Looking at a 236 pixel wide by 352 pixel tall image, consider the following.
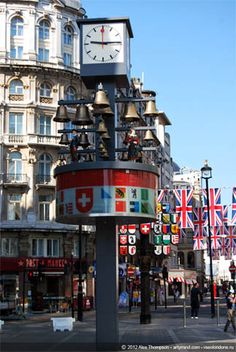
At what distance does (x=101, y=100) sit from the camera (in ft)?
60.8

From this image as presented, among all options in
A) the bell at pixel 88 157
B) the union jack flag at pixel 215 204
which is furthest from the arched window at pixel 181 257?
the bell at pixel 88 157

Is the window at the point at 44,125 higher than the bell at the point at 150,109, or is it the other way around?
the window at the point at 44,125

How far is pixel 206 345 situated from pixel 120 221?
4553 millimetres

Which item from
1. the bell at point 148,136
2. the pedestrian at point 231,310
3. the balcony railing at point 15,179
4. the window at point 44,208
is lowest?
the pedestrian at point 231,310

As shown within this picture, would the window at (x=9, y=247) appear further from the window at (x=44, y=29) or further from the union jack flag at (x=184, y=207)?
the union jack flag at (x=184, y=207)

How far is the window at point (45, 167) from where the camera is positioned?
60625mm

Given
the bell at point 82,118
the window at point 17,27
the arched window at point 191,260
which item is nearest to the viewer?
the bell at point 82,118

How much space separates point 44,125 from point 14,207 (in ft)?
25.0

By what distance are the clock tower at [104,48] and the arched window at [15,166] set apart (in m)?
40.6

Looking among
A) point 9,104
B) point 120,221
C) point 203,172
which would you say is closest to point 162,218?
point 203,172

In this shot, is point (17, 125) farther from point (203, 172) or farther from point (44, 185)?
point (203, 172)

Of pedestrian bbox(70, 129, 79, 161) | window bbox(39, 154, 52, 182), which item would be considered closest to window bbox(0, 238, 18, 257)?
window bbox(39, 154, 52, 182)

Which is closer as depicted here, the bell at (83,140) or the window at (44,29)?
the bell at (83,140)

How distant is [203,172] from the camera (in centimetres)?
4050
